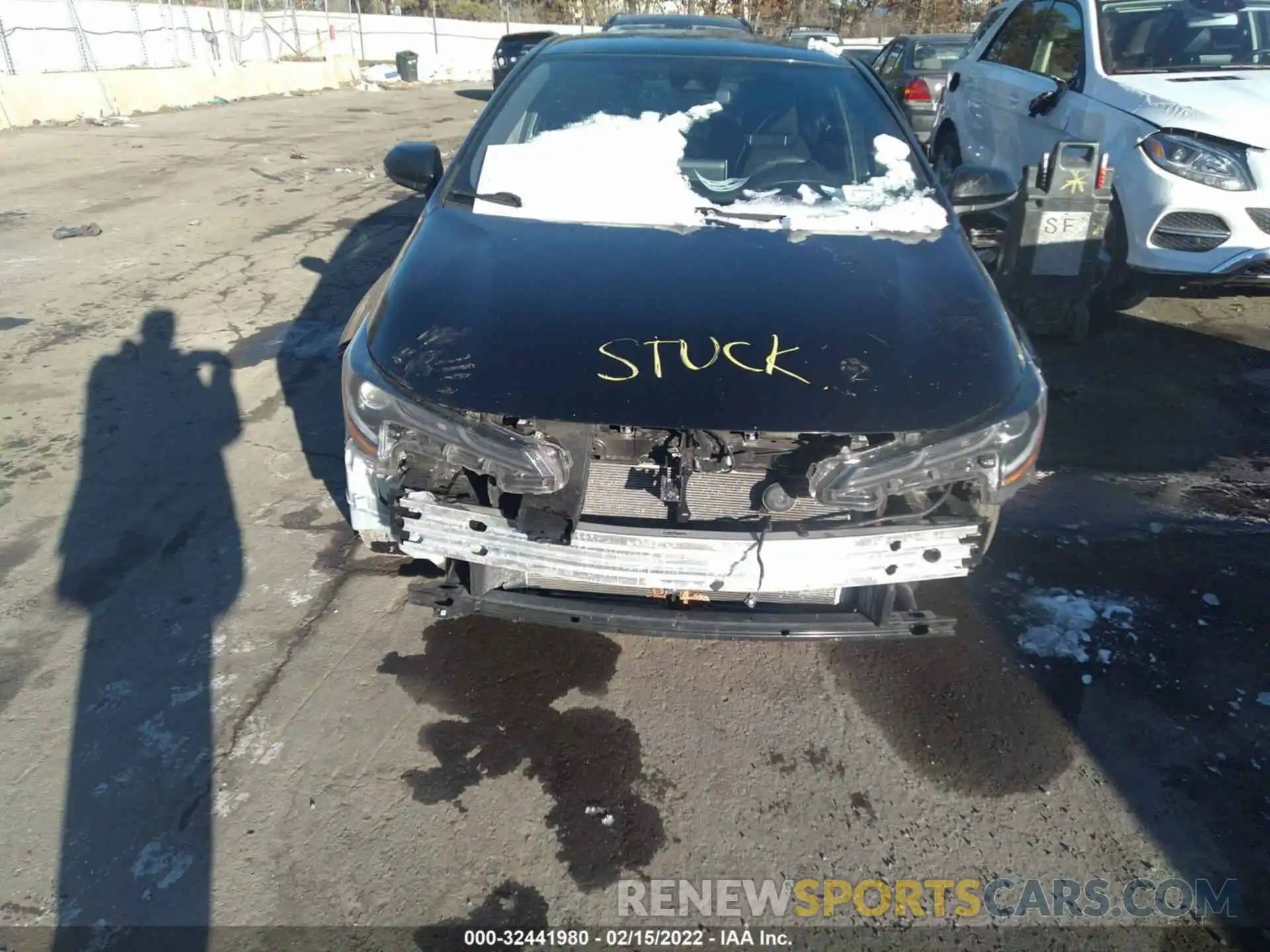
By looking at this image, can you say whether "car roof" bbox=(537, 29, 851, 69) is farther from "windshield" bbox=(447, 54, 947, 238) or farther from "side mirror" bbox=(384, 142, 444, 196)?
"side mirror" bbox=(384, 142, 444, 196)

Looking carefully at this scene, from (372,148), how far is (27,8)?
11.1 meters

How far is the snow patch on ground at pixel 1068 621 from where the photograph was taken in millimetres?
2992

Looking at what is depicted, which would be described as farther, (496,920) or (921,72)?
(921,72)

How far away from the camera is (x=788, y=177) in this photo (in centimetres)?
349

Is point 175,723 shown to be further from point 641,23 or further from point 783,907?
point 641,23

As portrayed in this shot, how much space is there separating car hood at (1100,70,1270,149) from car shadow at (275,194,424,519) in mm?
4757

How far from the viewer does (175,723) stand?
2.61 meters

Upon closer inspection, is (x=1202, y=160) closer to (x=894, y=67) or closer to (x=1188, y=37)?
(x=1188, y=37)

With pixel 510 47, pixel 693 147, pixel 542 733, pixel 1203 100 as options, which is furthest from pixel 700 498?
pixel 510 47

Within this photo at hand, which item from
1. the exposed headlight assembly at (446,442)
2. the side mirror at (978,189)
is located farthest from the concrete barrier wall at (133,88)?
the side mirror at (978,189)

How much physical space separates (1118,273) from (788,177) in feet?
10.8

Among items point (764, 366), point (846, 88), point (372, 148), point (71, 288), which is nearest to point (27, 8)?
point (372, 148)

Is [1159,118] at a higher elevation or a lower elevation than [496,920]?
higher

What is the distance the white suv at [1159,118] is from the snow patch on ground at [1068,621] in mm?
2976
